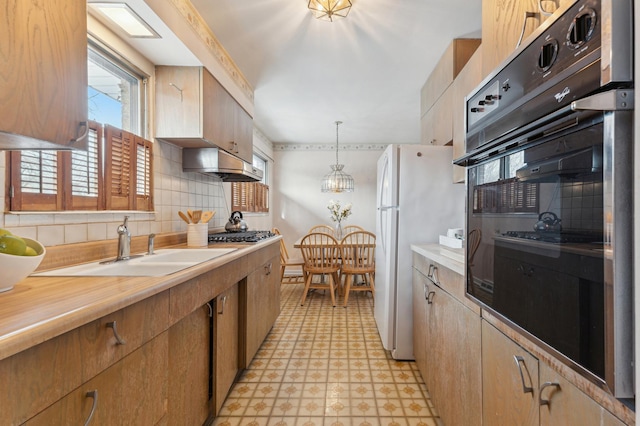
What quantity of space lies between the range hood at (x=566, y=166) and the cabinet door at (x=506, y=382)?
1.44ft

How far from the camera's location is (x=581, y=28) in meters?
0.57

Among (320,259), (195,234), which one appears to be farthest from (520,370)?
(320,259)

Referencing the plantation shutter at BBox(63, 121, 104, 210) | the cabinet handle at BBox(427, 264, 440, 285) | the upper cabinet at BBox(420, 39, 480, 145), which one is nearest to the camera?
the plantation shutter at BBox(63, 121, 104, 210)

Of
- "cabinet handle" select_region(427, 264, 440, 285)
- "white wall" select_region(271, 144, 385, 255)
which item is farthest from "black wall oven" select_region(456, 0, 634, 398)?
"white wall" select_region(271, 144, 385, 255)

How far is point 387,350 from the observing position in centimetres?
244

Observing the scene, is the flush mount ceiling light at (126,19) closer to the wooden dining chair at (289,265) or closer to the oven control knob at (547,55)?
the oven control knob at (547,55)

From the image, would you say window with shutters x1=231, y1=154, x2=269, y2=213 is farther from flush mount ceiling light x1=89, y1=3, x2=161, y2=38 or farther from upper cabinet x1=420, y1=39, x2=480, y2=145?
upper cabinet x1=420, y1=39, x2=480, y2=145

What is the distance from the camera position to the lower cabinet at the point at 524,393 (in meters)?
0.60

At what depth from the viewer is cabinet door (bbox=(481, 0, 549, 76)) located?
83cm

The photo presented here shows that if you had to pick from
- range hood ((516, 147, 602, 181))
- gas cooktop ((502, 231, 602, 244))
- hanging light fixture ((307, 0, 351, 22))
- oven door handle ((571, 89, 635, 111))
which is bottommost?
gas cooktop ((502, 231, 602, 244))

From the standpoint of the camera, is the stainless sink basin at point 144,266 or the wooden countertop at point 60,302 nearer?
the wooden countertop at point 60,302

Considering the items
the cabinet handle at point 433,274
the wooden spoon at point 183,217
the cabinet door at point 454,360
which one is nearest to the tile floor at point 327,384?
the cabinet door at point 454,360

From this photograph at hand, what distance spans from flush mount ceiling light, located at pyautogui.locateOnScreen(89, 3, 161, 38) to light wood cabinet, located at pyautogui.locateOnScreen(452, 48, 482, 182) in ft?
5.67

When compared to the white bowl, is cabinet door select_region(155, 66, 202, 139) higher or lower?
higher
